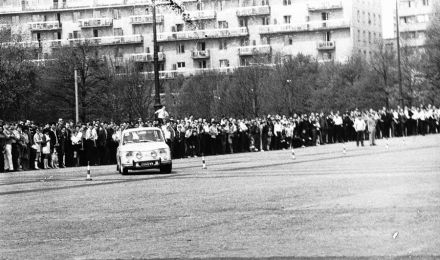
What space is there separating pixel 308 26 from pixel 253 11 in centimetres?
698

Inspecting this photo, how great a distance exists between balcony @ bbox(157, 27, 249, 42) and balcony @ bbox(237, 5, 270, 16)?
1.80 m

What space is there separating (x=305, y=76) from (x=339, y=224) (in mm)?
96133

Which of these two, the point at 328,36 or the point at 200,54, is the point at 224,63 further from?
the point at 328,36

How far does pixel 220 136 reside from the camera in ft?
193

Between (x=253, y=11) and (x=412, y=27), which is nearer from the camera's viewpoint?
(x=253, y=11)

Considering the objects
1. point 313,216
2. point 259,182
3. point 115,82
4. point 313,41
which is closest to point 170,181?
point 259,182

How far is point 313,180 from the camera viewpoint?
26.9m

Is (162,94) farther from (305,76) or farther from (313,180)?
(313,180)

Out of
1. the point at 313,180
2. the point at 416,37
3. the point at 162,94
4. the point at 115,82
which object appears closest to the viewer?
the point at 313,180

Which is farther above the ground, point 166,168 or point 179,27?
point 179,27

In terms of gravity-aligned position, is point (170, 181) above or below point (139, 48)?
below

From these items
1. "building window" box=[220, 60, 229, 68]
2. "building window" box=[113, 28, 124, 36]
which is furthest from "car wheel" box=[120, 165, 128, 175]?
"building window" box=[220, 60, 229, 68]

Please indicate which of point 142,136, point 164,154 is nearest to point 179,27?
point 142,136

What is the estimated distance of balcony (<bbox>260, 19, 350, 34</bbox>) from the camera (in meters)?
130
